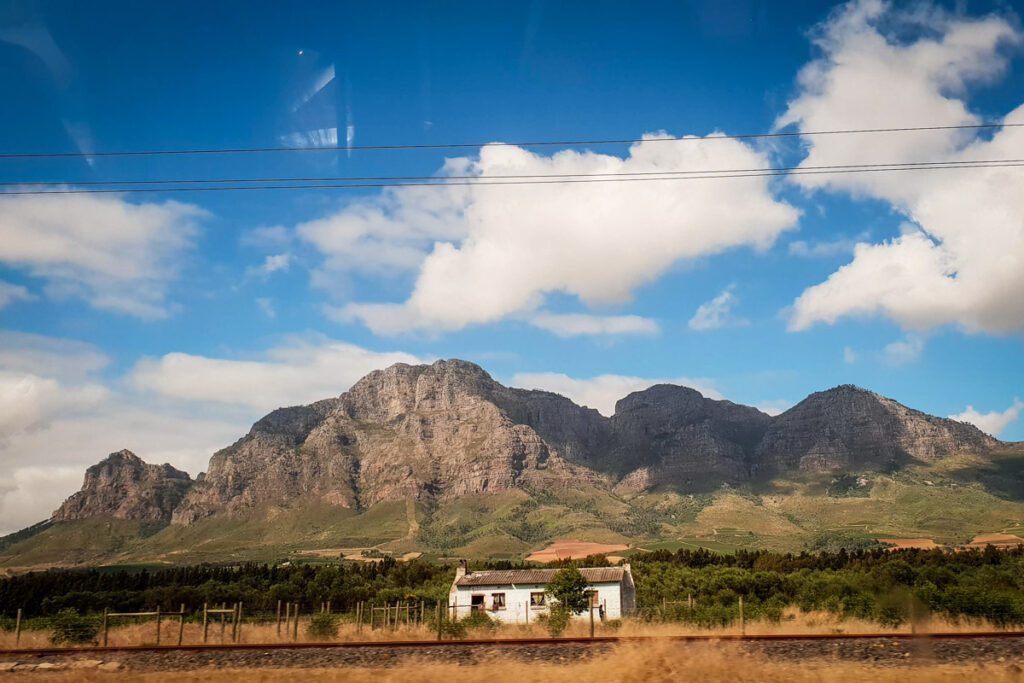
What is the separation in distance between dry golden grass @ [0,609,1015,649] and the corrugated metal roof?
18.1m

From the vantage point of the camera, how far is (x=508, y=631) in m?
29.7

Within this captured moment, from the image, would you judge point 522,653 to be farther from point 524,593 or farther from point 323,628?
point 524,593

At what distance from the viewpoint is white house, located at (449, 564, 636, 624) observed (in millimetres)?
53353

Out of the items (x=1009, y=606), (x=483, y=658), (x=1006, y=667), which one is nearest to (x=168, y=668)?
(x=483, y=658)

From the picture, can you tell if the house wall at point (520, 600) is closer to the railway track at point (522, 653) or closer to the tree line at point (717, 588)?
the tree line at point (717, 588)

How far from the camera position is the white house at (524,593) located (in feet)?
175

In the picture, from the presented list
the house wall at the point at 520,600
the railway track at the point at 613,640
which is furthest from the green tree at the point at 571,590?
the railway track at the point at 613,640

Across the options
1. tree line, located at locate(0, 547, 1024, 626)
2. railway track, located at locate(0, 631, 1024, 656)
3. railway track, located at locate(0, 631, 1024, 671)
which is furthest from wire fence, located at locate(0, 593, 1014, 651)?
railway track, located at locate(0, 631, 1024, 671)

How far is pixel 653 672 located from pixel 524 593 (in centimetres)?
4200

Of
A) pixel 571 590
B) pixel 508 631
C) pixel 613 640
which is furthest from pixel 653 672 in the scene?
pixel 571 590

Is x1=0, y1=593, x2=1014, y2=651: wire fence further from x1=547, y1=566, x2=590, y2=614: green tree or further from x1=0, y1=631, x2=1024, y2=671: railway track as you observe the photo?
x1=547, y1=566, x2=590, y2=614: green tree

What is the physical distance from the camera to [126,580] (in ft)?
318

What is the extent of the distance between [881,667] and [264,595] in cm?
6740

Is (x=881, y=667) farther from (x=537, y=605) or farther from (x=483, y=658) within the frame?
(x=537, y=605)
